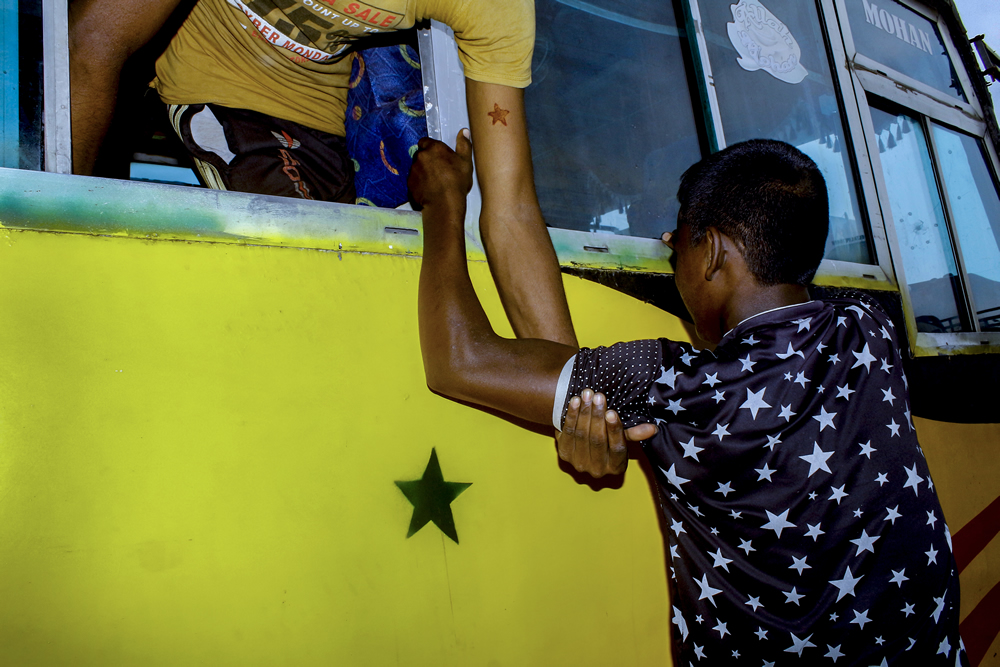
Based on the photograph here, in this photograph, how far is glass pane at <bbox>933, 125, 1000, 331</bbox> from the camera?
2.53m

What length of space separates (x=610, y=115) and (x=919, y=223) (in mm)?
1543

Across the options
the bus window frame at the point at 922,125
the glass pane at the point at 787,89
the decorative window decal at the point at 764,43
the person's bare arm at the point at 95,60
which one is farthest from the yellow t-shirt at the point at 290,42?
the bus window frame at the point at 922,125

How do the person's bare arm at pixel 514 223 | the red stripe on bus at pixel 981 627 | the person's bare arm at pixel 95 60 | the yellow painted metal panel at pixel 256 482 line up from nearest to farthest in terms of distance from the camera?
the yellow painted metal panel at pixel 256 482
the person's bare arm at pixel 95 60
the person's bare arm at pixel 514 223
the red stripe on bus at pixel 981 627

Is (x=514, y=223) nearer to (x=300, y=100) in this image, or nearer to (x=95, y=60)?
(x=300, y=100)

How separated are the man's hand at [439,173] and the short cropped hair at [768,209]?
1.54 feet

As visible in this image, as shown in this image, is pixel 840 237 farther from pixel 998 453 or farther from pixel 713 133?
pixel 998 453

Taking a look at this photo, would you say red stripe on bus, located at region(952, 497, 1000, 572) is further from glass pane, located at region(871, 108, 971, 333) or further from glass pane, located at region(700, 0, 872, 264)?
glass pane, located at region(700, 0, 872, 264)

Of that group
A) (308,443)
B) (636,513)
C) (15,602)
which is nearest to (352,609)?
(308,443)

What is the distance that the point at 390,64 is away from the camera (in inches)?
55.4

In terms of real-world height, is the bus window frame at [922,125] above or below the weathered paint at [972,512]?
above

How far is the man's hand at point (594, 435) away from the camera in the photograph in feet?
3.18

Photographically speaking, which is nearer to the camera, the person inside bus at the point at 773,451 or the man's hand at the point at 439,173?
the person inside bus at the point at 773,451

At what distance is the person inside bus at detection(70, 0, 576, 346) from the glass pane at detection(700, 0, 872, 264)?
85 cm

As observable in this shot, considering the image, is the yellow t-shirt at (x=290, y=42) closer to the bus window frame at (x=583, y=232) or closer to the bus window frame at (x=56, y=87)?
the bus window frame at (x=583, y=232)
